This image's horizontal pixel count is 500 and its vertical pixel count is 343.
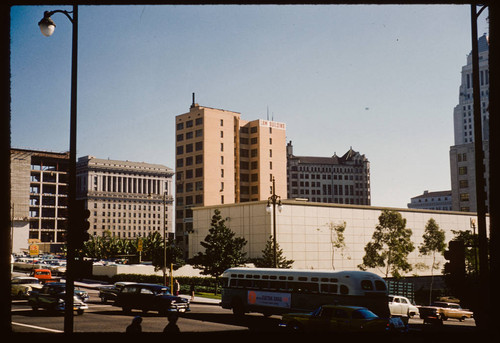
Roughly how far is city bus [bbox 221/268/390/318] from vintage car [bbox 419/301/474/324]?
1123cm

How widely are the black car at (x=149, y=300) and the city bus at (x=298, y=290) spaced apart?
12.0ft

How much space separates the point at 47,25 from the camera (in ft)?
44.3

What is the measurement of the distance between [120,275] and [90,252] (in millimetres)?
44491

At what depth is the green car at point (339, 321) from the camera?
18422 mm

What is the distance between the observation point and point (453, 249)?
1119 cm

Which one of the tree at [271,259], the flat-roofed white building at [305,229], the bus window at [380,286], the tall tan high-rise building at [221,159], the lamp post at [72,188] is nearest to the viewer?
the lamp post at [72,188]

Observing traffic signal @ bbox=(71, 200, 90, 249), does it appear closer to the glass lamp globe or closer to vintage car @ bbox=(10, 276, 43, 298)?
the glass lamp globe

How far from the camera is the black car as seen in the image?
28359 mm

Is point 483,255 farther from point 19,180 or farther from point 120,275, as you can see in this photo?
point 19,180

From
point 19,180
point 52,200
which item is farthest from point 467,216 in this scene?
point 52,200

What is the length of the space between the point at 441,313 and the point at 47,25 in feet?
118

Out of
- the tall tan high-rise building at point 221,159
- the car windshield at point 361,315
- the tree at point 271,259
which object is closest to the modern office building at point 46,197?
the tall tan high-rise building at point 221,159
